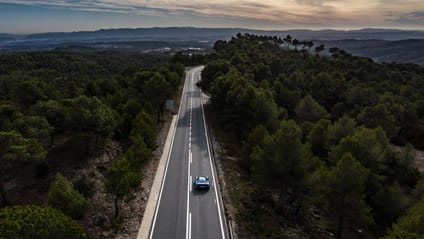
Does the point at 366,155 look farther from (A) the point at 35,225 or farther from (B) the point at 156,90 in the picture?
(B) the point at 156,90

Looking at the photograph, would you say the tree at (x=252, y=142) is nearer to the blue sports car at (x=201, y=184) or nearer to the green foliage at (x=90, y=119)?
the blue sports car at (x=201, y=184)

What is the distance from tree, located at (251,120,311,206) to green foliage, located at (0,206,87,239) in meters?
19.0

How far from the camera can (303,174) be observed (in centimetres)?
2928

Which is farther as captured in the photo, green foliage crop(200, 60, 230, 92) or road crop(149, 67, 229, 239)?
green foliage crop(200, 60, 230, 92)

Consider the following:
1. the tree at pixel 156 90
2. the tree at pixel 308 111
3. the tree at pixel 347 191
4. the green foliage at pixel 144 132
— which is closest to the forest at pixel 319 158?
the tree at pixel 347 191

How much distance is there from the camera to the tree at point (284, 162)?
29.4 metres

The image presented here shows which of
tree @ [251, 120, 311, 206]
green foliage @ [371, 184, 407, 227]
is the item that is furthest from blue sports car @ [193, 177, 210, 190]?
green foliage @ [371, 184, 407, 227]

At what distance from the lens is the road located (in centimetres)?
2478

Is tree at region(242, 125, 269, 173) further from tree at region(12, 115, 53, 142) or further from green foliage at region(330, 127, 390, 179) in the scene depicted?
tree at region(12, 115, 53, 142)

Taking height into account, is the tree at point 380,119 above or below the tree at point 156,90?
below

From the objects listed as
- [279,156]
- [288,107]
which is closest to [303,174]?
[279,156]

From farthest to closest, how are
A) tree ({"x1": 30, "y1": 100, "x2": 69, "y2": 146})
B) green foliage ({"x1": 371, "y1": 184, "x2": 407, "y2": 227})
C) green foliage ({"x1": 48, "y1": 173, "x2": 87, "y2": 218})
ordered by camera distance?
tree ({"x1": 30, "y1": 100, "x2": 69, "y2": 146}), green foliage ({"x1": 371, "y1": 184, "x2": 407, "y2": 227}), green foliage ({"x1": 48, "y1": 173, "x2": 87, "y2": 218})

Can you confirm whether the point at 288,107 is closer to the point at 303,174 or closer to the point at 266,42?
the point at 303,174

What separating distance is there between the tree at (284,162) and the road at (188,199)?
577 centimetres
